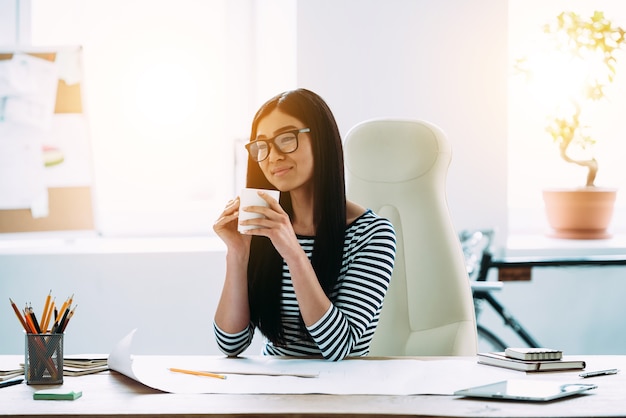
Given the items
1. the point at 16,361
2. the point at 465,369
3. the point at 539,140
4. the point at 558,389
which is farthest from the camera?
the point at 539,140

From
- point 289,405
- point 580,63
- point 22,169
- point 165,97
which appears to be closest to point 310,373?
point 289,405

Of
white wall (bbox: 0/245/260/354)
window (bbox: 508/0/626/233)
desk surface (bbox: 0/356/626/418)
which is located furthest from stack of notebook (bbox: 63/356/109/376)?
window (bbox: 508/0/626/233)

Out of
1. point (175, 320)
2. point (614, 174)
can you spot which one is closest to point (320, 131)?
point (175, 320)

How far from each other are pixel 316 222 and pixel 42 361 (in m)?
0.65

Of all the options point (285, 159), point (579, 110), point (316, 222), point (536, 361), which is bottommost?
point (536, 361)

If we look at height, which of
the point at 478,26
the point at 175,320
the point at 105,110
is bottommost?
the point at 175,320

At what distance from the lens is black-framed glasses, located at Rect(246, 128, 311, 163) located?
5.40ft

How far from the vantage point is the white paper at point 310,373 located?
1.26 meters

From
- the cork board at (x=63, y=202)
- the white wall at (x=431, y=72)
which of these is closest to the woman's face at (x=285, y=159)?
the white wall at (x=431, y=72)

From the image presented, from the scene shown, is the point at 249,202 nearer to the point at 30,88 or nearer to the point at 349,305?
the point at 349,305

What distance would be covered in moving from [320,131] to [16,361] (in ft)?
2.49

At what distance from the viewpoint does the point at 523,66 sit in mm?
3125

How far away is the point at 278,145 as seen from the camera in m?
1.65

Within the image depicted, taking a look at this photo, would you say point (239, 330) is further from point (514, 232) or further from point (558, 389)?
point (514, 232)
